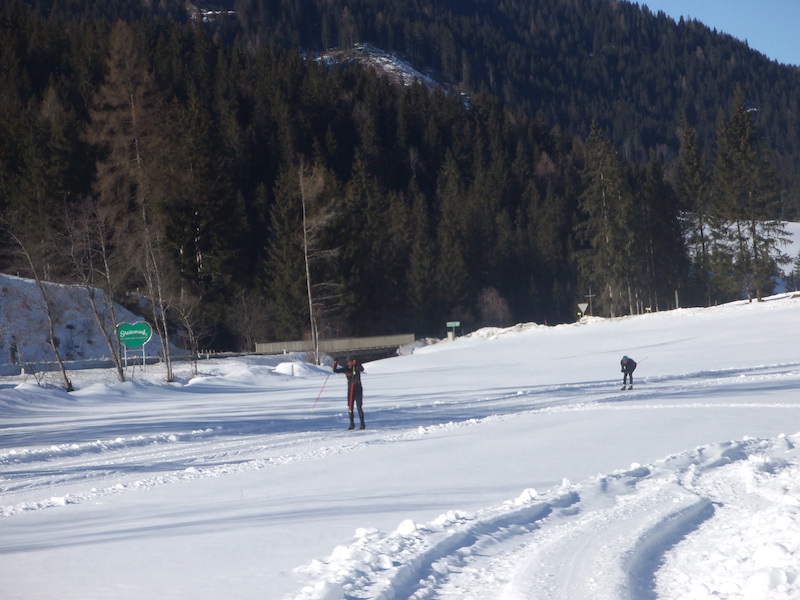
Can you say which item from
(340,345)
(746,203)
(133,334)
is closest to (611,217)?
(746,203)

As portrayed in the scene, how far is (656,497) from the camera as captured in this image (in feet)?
28.0

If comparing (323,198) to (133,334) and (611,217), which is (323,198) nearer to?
(133,334)

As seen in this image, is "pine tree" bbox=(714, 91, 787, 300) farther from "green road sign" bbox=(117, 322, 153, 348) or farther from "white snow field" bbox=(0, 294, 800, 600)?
"green road sign" bbox=(117, 322, 153, 348)

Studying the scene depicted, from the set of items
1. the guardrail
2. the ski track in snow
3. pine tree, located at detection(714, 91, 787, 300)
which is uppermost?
pine tree, located at detection(714, 91, 787, 300)

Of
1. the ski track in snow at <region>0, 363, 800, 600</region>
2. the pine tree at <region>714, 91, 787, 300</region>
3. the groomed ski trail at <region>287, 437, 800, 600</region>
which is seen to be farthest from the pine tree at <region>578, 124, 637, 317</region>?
the groomed ski trail at <region>287, 437, 800, 600</region>

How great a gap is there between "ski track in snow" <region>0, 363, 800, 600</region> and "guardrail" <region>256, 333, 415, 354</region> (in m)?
31.0

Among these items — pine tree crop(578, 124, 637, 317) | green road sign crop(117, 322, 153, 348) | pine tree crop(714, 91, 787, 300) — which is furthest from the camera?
pine tree crop(578, 124, 637, 317)

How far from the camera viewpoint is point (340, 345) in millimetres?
50125

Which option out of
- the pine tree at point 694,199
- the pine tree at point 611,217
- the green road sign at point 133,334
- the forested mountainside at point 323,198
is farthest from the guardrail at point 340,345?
the pine tree at point 694,199

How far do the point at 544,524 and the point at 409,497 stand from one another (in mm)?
1894

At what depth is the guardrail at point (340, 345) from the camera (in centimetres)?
4512

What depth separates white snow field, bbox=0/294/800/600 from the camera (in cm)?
572

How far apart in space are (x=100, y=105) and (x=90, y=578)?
47121 millimetres

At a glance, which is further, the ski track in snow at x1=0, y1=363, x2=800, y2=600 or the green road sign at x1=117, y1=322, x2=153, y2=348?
the green road sign at x1=117, y1=322, x2=153, y2=348
